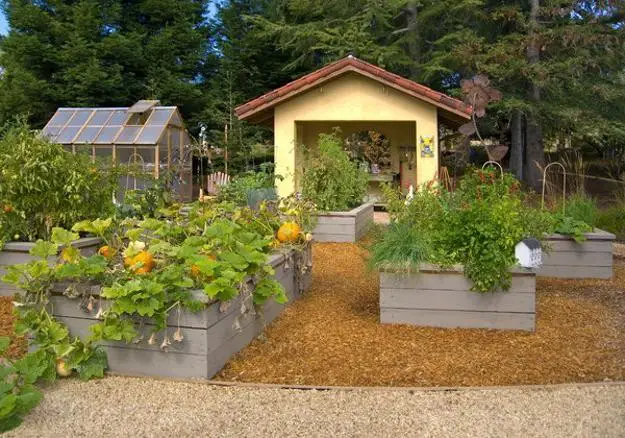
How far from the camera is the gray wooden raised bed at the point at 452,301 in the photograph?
14.8 ft

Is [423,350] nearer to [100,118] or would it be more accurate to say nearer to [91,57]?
[100,118]

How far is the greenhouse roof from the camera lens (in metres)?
16.3

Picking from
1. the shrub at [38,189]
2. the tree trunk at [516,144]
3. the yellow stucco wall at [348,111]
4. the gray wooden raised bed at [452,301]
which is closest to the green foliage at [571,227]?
the gray wooden raised bed at [452,301]

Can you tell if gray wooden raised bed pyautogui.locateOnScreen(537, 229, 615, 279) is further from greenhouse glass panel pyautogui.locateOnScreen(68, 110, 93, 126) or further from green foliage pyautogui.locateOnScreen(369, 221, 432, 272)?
greenhouse glass panel pyautogui.locateOnScreen(68, 110, 93, 126)

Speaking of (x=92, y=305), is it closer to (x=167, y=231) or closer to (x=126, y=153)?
(x=167, y=231)

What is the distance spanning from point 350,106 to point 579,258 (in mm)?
6965

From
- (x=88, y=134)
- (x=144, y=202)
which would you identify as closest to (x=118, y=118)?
(x=88, y=134)

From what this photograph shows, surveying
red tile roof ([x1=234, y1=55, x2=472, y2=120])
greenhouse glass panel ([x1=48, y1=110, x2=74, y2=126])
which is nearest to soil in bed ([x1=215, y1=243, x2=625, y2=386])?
red tile roof ([x1=234, y1=55, x2=472, y2=120])

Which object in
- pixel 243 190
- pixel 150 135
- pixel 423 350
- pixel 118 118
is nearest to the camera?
pixel 423 350

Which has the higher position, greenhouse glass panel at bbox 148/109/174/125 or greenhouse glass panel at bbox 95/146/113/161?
greenhouse glass panel at bbox 148/109/174/125

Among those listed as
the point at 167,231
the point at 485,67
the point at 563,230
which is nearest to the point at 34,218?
the point at 167,231

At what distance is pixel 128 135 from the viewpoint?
16406 mm

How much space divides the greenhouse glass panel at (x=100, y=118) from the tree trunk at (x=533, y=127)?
11.9m

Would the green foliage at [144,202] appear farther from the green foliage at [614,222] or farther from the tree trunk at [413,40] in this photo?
the tree trunk at [413,40]
